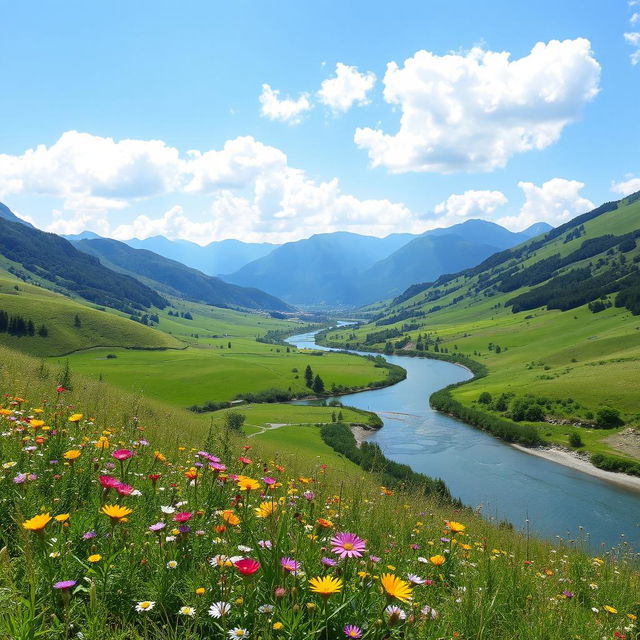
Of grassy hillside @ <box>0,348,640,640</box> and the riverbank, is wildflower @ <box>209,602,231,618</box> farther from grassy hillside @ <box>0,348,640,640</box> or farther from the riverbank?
the riverbank

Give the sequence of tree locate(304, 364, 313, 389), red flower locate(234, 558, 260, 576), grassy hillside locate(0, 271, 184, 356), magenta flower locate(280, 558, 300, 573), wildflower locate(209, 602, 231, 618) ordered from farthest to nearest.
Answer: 1. grassy hillside locate(0, 271, 184, 356)
2. tree locate(304, 364, 313, 389)
3. magenta flower locate(280, 558, 300, 573)
4. wildflower locate(209, 602, 231, 618)
5. red flower locate(234, 558, 260, 576)

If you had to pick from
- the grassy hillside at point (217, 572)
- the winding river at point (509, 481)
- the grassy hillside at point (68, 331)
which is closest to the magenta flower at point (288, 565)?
the grassy hillside at point (217, 572)

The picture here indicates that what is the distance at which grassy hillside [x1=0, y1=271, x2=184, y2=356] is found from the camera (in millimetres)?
133875

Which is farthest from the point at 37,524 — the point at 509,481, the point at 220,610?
the point at 509,481

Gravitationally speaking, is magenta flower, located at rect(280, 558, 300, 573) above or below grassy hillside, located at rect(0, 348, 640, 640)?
A: above

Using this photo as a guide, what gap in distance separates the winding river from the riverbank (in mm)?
1483

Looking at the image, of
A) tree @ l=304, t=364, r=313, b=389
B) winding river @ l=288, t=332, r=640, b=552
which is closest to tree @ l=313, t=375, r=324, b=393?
tree @ l=304, t=364, r=313, b=389

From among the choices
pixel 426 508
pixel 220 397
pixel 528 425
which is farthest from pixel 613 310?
pixel 426 508

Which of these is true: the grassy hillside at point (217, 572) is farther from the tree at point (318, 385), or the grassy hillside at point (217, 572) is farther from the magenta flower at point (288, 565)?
the tree at point (318, 385)

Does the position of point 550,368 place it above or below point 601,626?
below

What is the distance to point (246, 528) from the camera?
3828 millimetres

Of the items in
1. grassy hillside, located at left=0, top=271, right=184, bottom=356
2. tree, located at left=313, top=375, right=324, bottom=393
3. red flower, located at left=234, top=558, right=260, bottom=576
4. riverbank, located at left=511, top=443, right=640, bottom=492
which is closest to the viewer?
red flower, located at left=234, top=558, right=260, bottom=576

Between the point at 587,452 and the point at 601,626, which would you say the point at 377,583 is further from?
the point at 587,452

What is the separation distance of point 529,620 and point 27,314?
17451cm
